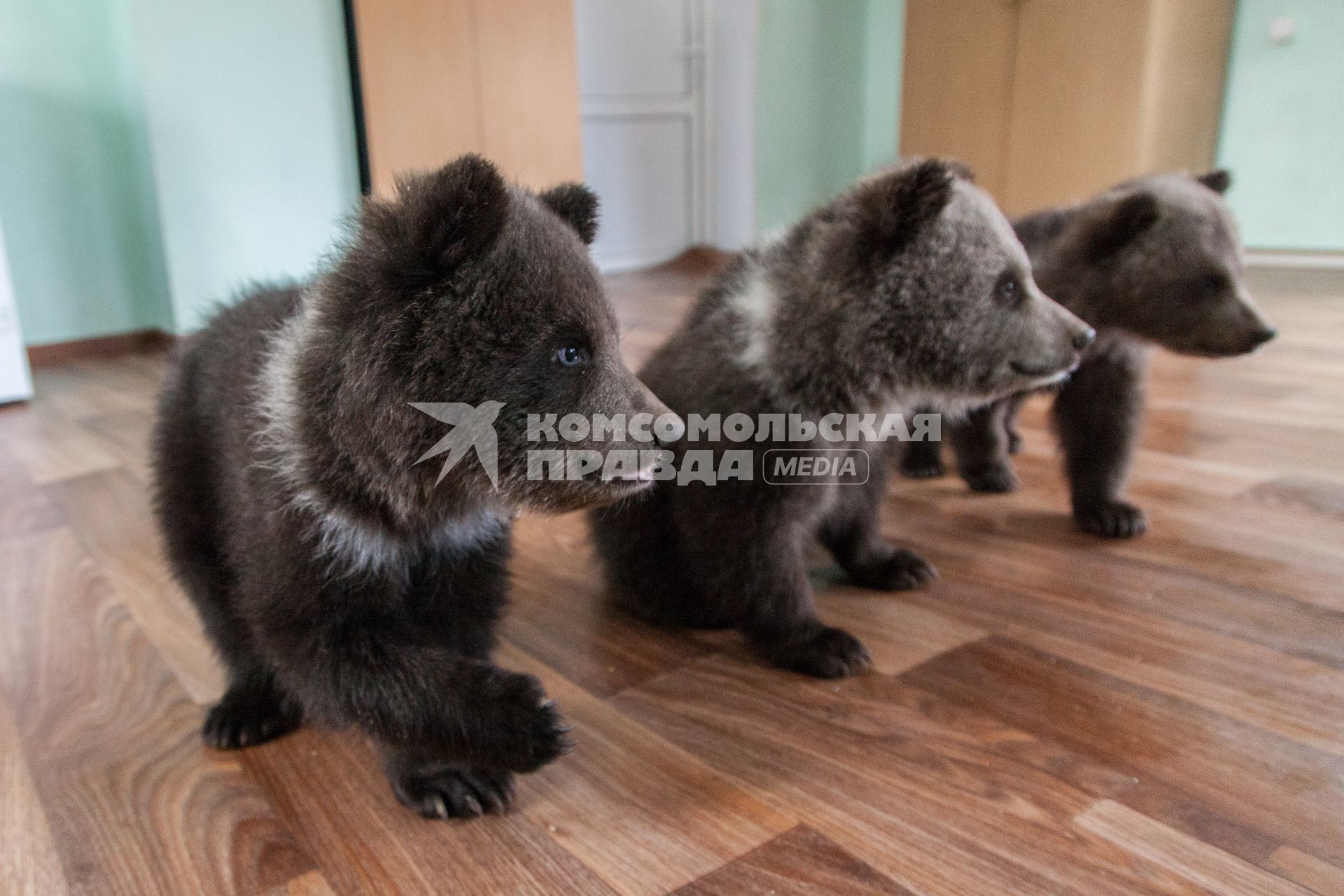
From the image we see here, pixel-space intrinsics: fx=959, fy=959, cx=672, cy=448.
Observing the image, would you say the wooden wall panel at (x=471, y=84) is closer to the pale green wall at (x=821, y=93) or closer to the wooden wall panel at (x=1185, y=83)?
the pale green wall at (x=821, y=93)

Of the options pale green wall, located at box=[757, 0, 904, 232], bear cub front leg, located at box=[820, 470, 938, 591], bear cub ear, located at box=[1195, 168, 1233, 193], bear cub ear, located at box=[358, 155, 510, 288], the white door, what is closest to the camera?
bear cub ear, located at box=[358, 155, 510, 288]

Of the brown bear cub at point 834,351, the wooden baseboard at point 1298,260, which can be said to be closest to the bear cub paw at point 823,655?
the brown bear cub at point 834,351

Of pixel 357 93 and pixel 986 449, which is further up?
pixel 357 93

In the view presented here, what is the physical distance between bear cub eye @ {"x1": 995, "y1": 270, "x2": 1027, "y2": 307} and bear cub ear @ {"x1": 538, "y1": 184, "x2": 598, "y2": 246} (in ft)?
2.32

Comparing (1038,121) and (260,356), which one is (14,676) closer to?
(260,356)

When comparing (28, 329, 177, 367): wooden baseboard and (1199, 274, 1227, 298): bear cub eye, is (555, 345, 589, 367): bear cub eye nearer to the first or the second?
(1199, 274, 1227, 298): bear cub eye

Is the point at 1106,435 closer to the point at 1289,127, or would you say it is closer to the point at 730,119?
the point at 1289,127

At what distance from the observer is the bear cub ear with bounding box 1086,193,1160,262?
205 centimetres

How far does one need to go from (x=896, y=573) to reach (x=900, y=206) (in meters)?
0.79

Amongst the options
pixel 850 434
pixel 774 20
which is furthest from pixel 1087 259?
pixel 774 20

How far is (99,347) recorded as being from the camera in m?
4.77

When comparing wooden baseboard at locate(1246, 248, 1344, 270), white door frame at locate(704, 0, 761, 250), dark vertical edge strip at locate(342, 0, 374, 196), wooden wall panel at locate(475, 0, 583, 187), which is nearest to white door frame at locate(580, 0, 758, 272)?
white door frame at locate(704, 0, 761, 250)

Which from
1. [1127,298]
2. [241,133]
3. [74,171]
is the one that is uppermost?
[241,133]

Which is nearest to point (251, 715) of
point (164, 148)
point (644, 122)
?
point (164, 148)
